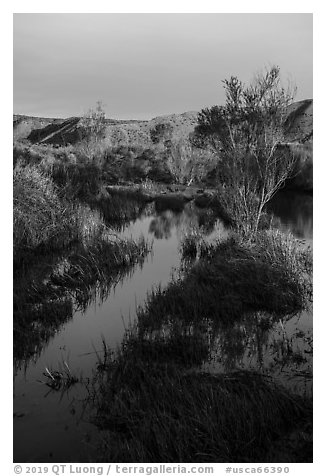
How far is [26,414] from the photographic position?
4703mm

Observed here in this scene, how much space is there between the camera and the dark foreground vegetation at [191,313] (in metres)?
4.12

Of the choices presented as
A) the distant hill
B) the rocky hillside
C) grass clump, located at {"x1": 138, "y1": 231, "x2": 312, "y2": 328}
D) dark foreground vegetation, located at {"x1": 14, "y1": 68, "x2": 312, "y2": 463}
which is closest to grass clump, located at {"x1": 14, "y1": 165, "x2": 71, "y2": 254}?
dark foreground vegetation, located at {"x1": 14, "y1": 68, "x2": 312, "y2": 463}

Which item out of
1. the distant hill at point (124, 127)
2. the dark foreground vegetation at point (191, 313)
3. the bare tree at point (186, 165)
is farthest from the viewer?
the distant hill at point (124, 127)

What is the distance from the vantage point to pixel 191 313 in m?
6.95

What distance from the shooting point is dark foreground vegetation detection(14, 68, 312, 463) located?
4.12m

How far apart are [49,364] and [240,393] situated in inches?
98.7

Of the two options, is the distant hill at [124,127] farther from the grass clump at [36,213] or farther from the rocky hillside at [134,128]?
the grass clump at [36,213]

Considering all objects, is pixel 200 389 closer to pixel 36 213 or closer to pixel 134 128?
pixel 36 213

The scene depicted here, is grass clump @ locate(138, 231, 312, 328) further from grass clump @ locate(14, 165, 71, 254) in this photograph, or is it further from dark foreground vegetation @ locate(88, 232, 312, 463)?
grass clump @ locate(14, 165, 71, 254)

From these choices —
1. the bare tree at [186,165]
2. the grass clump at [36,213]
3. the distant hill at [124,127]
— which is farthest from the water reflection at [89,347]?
the distant hill at [124,127]

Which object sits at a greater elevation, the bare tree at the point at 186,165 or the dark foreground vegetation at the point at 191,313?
the bare tree at the point at 186,165

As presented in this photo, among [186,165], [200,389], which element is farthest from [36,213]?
[186,165]

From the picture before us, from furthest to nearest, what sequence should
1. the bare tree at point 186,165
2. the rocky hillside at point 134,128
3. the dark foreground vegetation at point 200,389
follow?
the rocky hillside at point 134,128, the bare tree at point 186,165, the dark foreground vegetation at point 200,389

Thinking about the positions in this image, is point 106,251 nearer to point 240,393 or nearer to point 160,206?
point 240,393
